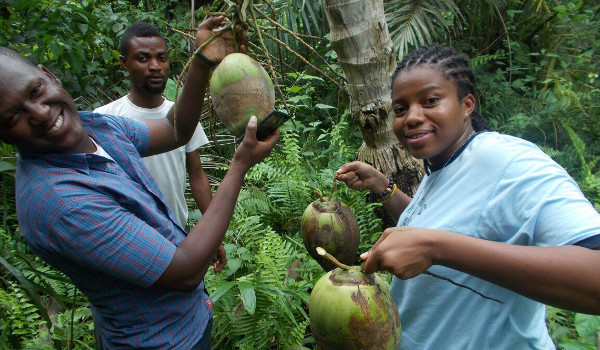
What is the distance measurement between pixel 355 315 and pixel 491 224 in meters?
0.41

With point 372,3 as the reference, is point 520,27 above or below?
below

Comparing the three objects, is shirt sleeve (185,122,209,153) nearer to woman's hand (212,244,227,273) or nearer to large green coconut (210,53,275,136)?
woman's hand (212,244,227,273)

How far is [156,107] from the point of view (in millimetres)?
2469

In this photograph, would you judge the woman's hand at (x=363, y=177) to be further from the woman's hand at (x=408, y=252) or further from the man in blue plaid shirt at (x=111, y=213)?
the woman's hand at (x=408, y=252)

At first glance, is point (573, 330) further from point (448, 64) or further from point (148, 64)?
point (148, 64)

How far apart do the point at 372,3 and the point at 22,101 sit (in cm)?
171

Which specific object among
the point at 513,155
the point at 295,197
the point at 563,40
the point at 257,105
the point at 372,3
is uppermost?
the point at 372,3

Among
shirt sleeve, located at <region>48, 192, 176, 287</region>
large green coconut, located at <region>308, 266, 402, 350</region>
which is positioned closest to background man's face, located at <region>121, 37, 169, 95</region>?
shirt sleeve, located at <region>48, 192, 176, 287</region>

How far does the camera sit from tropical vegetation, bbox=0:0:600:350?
2.36 meters

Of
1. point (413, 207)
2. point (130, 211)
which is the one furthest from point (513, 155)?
point (130, 211)

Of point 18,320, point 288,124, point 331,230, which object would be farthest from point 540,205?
point 288,124

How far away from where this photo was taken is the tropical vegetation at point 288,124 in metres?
2.36

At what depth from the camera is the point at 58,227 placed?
1107mm

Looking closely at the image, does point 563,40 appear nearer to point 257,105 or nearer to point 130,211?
point 257,105
